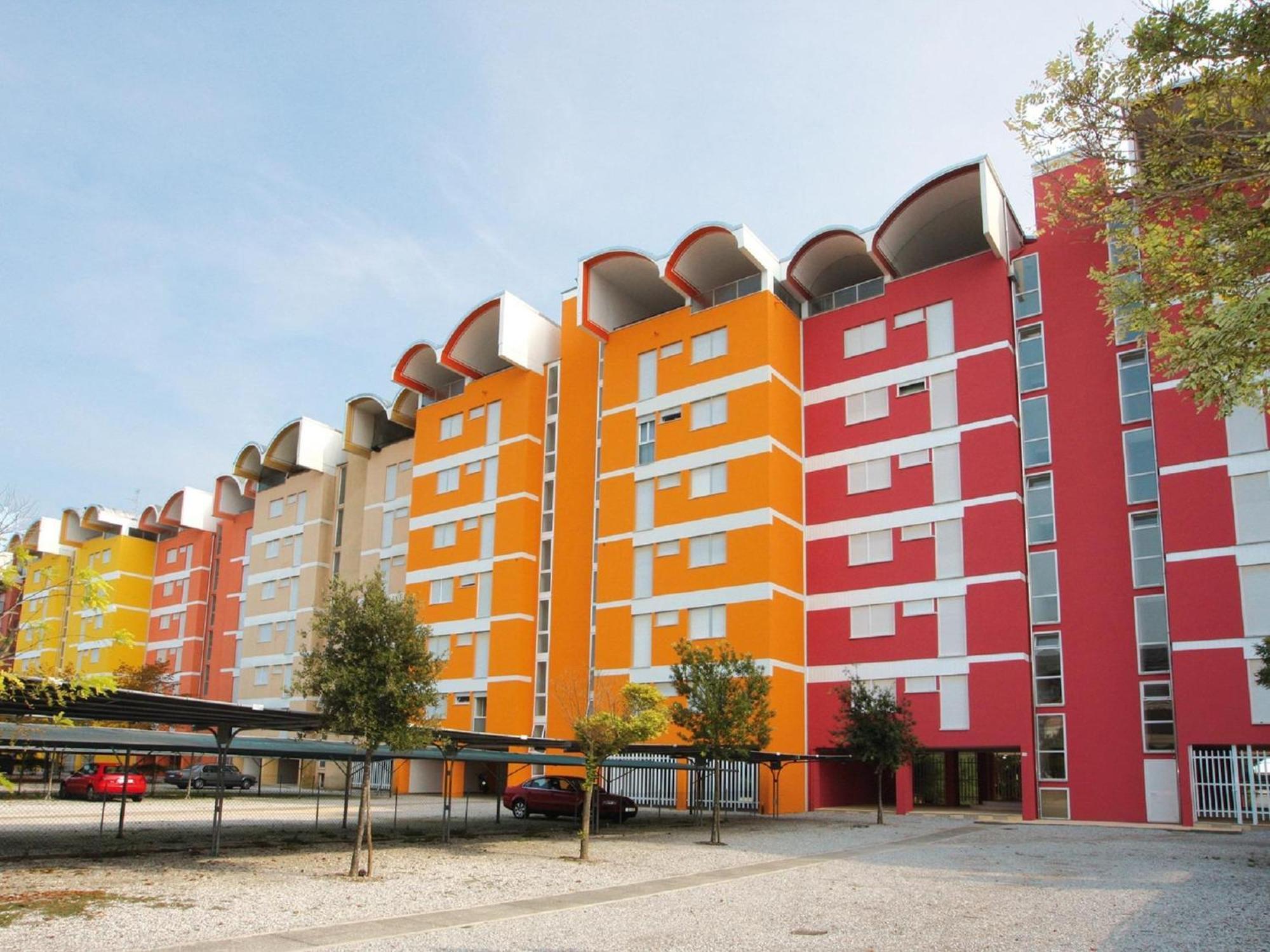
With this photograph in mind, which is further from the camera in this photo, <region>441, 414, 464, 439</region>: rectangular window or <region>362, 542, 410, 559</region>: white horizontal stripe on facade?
<region>362, 542, 410, 559</region>: white horizontal stripe on facade

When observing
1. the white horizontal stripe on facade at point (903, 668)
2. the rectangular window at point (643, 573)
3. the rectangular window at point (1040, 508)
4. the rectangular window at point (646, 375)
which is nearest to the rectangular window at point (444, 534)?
the rectangular window at point (643, 573)

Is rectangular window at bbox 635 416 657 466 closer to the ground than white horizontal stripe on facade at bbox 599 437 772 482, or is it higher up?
higher up

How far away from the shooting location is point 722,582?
132 feet

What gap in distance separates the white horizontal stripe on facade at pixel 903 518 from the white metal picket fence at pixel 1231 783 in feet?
33.1

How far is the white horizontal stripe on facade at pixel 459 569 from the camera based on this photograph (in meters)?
47.8

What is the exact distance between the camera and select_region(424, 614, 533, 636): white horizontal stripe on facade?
4694 cm

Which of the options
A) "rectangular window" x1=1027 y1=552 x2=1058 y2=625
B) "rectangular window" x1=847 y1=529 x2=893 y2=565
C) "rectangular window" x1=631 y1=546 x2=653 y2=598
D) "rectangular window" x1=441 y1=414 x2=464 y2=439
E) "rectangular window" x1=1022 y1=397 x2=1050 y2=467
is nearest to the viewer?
"rectangular window" x1=1027 y1=552 x2=1058 y2=625

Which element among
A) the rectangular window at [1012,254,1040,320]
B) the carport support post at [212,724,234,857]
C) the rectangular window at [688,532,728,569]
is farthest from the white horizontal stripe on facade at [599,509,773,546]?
the carport support post at [212,724,234,857]

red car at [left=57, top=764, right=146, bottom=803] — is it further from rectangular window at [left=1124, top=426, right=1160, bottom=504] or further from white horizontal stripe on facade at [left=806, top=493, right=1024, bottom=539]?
rectangular window at [left=1124, top=426, right=1160, bottom=504]

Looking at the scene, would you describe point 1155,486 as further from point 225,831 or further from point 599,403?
point 225,831

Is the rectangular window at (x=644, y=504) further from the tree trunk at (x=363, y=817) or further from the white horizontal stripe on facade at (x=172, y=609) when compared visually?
the white horizontal stripe on facade at (x=172, y=609)

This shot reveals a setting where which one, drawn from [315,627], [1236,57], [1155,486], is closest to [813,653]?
[1155,486]

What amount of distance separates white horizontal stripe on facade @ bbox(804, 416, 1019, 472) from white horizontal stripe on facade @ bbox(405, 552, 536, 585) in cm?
1420

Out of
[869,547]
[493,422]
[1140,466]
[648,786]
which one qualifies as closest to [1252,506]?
[1140,466]
